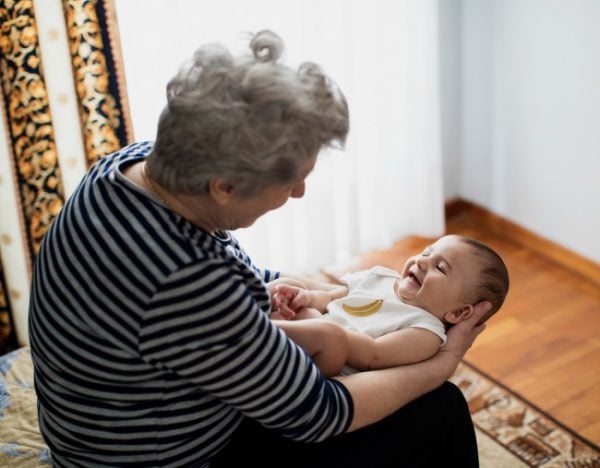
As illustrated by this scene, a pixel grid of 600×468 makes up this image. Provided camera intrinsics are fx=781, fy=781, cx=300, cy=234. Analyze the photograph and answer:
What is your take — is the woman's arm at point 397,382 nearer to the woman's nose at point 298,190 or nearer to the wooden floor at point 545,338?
the woman's nose at point 298,190

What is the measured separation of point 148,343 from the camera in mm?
1145

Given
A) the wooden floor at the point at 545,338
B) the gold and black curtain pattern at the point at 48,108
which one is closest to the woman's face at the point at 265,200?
the gold and black curtain pattern at the point at 48,108

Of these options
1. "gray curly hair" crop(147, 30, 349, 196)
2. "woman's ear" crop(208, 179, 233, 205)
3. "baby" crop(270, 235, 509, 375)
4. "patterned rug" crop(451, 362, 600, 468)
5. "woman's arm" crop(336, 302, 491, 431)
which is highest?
"gray curly hair" crop(147, 30, 349, 196)

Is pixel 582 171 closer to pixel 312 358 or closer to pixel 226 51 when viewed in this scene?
pixel 312 358

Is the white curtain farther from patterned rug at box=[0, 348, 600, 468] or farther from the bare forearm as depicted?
the bare forearm

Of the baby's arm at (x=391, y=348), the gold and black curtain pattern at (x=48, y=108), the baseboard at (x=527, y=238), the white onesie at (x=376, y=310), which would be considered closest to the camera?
the baby's arm at (x=391, y=348)

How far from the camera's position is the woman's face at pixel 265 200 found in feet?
4.00

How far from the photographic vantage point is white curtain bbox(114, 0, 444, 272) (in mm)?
2328

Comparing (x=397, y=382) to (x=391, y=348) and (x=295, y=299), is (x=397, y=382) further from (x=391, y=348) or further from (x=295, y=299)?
(x=295, y=299)

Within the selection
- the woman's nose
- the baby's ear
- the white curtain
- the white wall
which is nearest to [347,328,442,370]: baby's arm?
the baby's ear

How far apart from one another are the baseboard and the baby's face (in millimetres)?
1368

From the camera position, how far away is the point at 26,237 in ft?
7.55

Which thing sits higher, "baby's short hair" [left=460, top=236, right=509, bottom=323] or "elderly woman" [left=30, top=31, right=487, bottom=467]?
"elderly woman" [left=30, top=31, right=487, bottom=467]

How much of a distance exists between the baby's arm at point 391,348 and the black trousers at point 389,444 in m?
0.08
